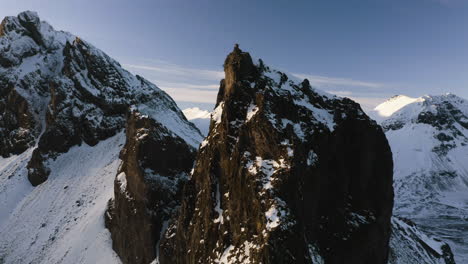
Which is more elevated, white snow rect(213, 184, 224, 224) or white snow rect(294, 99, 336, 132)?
white snow rect(294, 99, 336, 132)

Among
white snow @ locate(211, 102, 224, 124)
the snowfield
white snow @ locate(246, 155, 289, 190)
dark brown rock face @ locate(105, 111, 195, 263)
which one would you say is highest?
white snow @ locate(211, 102, 224, 124)

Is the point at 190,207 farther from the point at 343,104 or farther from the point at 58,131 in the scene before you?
the point at 58,131

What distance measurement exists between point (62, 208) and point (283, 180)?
2274 inches

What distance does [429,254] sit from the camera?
236ft

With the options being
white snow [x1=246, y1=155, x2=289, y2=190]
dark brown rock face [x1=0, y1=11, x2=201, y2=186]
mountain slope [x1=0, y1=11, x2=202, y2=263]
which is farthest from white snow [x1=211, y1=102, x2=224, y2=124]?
dark brown rock face [x1=0, y1=11, x2=201, y2=186]

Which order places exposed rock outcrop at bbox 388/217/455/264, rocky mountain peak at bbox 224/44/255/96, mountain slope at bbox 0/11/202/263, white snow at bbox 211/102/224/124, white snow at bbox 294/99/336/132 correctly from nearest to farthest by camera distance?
white snow at bbox 294/99/336/132 < rocky mountain peak at bbox 224/44/255/96 < white snow at bbox 211/102/224/124 < exposed rock outcrop at bbox 388/217/455/264 < mountain slope at bbox 0/11/202/263

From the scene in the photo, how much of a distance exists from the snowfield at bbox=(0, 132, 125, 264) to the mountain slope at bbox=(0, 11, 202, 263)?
0.23 m

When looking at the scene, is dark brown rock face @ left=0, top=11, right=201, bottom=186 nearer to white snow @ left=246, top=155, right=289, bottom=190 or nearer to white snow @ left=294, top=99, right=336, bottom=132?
white snow @ left=294, top=99, right=336, bottom=132

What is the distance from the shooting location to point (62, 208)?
69.9m

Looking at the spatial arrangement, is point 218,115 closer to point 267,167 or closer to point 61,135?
point 267,167

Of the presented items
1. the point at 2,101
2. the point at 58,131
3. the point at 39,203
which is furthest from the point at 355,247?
the point at 2,101

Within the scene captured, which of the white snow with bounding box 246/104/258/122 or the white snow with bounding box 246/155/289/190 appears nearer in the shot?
the white snow with bounding box 246/155/289/190

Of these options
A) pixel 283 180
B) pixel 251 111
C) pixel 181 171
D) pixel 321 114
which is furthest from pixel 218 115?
pixel 181 171

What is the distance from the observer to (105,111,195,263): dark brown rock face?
5266 centimetres
